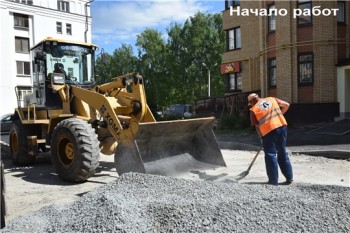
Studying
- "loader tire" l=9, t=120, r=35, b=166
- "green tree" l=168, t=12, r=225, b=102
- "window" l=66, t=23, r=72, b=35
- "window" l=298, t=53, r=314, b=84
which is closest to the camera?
"loader tire" l=9, t=120, r=35, b=166

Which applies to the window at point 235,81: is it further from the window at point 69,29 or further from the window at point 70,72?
the window at point 69,29

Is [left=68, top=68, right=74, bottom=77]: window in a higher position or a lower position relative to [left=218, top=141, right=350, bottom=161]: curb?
higher

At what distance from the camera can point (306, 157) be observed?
10.2 metres

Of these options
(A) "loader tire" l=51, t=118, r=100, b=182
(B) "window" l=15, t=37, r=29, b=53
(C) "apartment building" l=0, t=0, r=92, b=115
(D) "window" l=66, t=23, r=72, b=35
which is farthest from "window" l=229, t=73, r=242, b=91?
(D) "window" l=66, t=23, r=72, b=35

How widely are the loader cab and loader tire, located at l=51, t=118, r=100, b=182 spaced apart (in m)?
1.73

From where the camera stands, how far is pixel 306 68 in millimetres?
18719

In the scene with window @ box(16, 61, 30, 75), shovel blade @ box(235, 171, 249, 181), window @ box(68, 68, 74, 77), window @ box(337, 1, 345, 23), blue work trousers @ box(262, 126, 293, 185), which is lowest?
shovel blade @ box(235, 171, 249, 181)

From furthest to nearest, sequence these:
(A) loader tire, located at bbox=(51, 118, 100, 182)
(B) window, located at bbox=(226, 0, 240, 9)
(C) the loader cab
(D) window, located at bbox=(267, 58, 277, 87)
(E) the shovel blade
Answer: (B) window, located at bbox=(226, 0, 240, 9)
(D) window, located at bbox=(267, 58, 277, 87)
(C) the loader cab
(E) the shovel blade
(A) loader tire, located at bbox=(51, 118, 100, 182)

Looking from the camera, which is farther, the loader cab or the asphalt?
the asphalt

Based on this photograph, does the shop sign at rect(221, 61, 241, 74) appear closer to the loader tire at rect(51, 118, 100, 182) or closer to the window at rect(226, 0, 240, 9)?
the window at rect(226, 0, 240, 9)

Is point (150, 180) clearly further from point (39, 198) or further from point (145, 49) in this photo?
point (145, 49)

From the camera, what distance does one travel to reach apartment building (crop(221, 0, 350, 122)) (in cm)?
1798

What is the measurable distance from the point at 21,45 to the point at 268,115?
35.4 m

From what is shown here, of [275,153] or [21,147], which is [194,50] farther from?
[275,153]
